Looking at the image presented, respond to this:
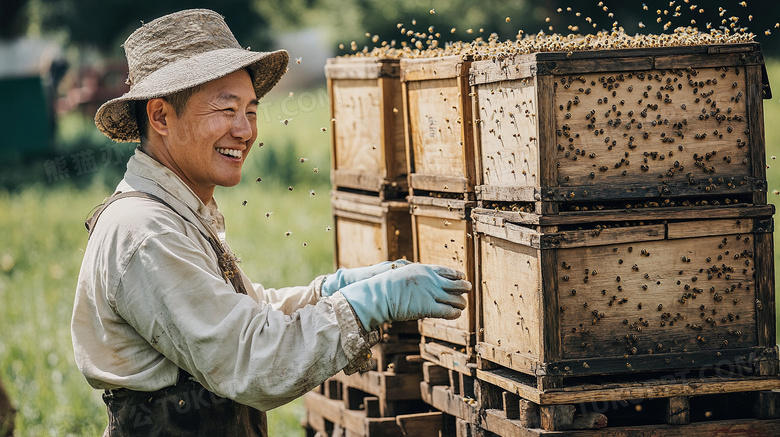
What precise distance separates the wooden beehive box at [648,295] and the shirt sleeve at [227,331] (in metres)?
0.82

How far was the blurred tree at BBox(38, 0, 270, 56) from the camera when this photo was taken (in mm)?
33344

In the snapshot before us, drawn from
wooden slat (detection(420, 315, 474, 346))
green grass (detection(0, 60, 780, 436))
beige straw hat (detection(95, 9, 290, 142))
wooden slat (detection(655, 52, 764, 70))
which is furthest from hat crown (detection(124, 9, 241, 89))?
wooden slat (detection(655, 52, 764, 70))

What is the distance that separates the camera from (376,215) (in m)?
4.85

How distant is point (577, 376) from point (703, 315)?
59cm

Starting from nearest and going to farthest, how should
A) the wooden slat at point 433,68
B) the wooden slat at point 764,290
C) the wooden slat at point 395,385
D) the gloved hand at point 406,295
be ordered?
the gloved hand at point 406,295
the wooden slat at point 764,290
the wooden slat at point 433,68
the wooden slat at point 395,385

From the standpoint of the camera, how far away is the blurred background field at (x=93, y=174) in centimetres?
725

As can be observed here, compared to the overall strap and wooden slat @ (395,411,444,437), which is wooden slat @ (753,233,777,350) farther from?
the overall strap

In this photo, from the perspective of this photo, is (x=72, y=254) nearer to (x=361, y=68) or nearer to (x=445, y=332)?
(x=361, y=68)

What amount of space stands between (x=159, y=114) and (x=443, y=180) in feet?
4.72

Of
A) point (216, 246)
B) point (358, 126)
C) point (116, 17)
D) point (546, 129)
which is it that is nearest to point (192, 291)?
point (216, 246)

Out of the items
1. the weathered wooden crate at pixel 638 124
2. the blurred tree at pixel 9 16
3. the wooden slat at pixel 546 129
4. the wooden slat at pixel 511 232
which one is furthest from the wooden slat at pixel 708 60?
the blurred tree at pixel 9 16

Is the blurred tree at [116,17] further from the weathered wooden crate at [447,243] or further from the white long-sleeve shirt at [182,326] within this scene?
the white long-sleeve shirt at [182,326]

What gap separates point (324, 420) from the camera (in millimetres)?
5383

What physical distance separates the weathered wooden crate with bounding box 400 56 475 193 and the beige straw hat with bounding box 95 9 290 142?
832mm
